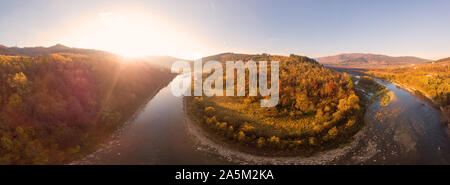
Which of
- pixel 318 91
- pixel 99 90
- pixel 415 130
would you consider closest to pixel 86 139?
pixel 99 90

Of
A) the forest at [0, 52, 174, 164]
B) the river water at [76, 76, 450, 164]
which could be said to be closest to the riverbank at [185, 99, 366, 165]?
the river water at [76, 76, 450, 164]

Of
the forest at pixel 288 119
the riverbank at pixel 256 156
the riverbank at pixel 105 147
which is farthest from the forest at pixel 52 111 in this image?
the forest at pixel 288 119

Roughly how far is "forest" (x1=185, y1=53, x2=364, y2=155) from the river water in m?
3.53

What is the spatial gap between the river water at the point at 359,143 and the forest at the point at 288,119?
353 cm

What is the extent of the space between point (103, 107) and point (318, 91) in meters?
59.5

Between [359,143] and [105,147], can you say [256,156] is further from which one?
[105,147]

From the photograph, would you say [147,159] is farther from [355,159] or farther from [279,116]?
[355,159]

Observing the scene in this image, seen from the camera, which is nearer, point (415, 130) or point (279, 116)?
point (415, 130)

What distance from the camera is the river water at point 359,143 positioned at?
21.4 metres

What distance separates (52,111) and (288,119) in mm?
45899

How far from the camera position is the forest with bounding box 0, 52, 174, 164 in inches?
781
